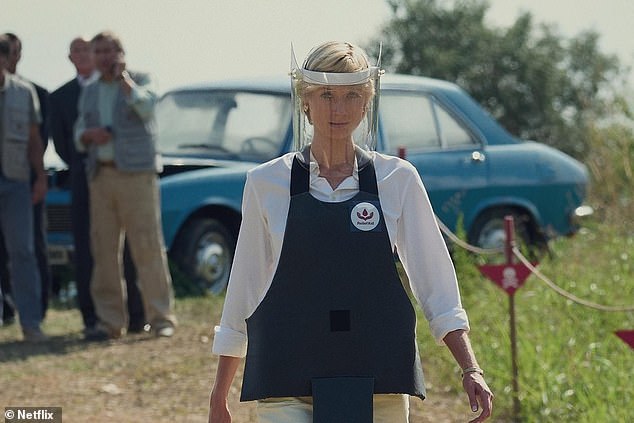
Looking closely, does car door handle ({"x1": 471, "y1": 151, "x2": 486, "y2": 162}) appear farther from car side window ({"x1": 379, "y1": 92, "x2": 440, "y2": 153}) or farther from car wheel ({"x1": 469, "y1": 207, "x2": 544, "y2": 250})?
car wheel ({"x1": 469, "y1": 207, "x2": 544, "y2": 250})

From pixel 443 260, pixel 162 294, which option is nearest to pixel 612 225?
pixel 162 294

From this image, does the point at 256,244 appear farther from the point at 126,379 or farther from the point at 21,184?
the point at 21,184

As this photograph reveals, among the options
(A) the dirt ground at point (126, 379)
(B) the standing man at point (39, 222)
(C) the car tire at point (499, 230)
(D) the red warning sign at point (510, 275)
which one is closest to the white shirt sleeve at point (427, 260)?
(D) the red warning sign at point (510, 275)

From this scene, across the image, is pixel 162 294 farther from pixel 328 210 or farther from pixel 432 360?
pixel 328 210

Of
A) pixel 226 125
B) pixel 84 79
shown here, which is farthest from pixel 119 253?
pixel 226 125

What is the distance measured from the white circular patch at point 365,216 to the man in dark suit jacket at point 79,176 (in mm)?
6399

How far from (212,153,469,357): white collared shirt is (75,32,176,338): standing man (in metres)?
5.82

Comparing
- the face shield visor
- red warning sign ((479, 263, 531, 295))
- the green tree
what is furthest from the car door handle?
the green tree

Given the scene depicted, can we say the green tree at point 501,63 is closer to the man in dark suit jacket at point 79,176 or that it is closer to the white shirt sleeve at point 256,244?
the man in dark suit jacket at point 79,176

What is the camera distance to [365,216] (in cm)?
358

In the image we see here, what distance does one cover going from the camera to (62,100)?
991cm

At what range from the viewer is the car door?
11.7 meters

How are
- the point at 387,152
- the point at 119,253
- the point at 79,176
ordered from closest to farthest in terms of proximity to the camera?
the point at 119,253 → the point at 79,176 → the point at 387,152

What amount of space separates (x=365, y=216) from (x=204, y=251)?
773 cm
